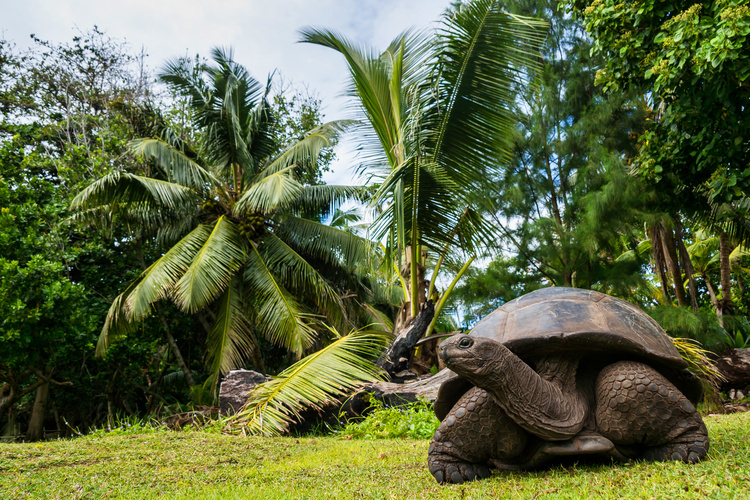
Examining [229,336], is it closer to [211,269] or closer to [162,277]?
[211,269]

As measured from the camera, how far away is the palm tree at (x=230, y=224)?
9219 millimetres

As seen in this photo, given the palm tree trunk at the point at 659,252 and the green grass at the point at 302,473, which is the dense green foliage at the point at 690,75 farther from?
the palm tree trunk at the point at 659,252

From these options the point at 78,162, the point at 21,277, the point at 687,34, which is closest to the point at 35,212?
the point at 21,277

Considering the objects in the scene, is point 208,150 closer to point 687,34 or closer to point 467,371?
point 687,34

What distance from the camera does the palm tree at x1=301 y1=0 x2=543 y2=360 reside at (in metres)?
6.76

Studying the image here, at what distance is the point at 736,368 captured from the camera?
771cm

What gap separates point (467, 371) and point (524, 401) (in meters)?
0.33

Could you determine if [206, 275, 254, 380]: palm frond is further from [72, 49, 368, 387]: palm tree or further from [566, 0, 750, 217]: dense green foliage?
[566, 0, 750, 217]: dense green foliage

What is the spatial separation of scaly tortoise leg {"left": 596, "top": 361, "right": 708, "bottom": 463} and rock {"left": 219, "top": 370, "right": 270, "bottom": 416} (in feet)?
17.0

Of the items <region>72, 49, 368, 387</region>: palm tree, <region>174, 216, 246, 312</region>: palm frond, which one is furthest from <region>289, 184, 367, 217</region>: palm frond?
<region>174, 216, 246, 312</region>: palm frond

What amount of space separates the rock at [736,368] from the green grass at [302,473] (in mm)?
4198

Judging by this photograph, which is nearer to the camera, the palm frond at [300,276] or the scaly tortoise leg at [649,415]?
the scaly tortoise leg at [649,415]

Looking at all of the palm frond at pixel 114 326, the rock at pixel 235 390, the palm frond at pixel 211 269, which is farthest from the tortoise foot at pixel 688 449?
the palm frond at pixel 114 326

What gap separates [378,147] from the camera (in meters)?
8.34
